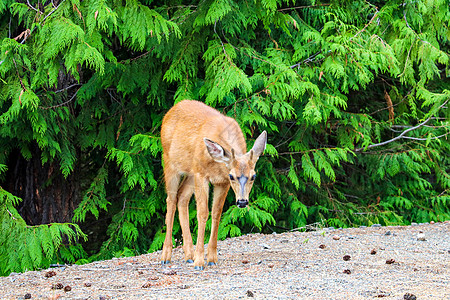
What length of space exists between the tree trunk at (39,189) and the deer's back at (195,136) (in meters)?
3.32

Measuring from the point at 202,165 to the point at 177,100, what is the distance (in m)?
2.56

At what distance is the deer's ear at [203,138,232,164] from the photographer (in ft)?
21.5

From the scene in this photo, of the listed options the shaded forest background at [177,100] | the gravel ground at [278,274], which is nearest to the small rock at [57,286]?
the gravel ground at [278,274]

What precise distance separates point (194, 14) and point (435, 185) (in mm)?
7312

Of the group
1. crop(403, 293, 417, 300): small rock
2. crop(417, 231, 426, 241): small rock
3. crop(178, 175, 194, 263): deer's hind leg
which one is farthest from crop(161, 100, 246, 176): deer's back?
crop(417, 231, 426, 241): small rock

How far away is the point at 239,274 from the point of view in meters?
6.24

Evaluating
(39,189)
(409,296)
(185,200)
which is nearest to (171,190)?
(185,200)

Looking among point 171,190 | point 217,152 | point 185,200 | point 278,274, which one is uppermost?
point 217,152

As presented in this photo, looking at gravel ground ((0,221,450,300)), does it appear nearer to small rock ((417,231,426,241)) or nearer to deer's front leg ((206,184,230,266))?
small rock ((417,231,426,241))

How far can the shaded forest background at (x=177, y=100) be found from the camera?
8.36 m

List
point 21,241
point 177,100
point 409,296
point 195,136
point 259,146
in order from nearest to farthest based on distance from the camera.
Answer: point 409,296, point 259,146, point 195,136, point 21,241, point 177,100

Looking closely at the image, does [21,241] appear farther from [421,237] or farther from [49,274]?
[421,237]

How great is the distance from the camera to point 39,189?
34.4ft

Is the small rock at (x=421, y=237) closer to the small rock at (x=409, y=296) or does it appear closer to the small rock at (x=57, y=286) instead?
the small rock at (x=409, y=296)
